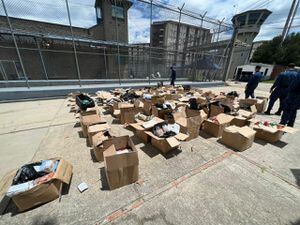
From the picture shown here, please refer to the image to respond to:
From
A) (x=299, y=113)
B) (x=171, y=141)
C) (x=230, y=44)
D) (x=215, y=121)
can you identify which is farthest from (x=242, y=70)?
(x=171, y=141)

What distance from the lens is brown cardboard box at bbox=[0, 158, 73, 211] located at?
146 centimetres

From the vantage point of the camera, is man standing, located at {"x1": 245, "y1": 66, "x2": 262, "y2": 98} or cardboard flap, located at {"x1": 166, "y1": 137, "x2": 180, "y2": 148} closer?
cardboard flap, located at {"x1": 166, "y1": 137, "x2": 180, "y2": 148}

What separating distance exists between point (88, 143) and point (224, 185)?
2.52 meters

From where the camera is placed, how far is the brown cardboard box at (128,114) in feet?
12.3

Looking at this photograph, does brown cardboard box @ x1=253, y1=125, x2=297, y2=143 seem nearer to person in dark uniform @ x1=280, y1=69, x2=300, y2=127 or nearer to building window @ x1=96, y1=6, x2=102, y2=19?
person in dark uniform @ x1=280, y1=69, x2=300, y2=127

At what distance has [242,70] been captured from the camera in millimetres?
20516

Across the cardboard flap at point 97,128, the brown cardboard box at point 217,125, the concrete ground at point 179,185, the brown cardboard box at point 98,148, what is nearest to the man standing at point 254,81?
the concrete ground at point 179,185

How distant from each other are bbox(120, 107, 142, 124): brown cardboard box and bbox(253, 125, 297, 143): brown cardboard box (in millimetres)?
3011

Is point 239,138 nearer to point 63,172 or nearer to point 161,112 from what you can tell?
point 161,112

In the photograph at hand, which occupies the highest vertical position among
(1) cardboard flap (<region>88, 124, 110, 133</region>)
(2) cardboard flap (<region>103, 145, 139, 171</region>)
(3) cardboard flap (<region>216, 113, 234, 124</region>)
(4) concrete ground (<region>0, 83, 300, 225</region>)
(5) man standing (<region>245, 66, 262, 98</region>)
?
(5) man standing (<region>245, 66, 262, 98</region>)

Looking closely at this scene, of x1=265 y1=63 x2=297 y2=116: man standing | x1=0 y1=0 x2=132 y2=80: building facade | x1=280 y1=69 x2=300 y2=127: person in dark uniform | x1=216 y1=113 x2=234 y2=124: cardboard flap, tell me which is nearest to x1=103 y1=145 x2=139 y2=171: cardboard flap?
x1=216 y1=113 x2=234 y2=124: cardboard flap

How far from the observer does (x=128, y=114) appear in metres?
3.81

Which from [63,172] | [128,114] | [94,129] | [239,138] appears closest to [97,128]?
[94,129]

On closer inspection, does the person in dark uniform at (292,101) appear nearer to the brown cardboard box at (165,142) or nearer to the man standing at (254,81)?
the man standing at (254,81)
